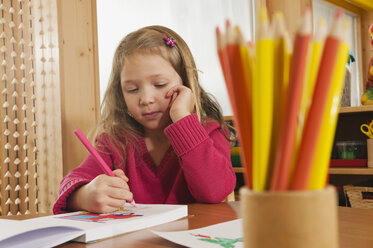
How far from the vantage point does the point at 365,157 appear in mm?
1806

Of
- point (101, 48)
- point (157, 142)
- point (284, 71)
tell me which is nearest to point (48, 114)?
point (101, 48)

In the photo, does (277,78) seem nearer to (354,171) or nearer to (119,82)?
(119,82)

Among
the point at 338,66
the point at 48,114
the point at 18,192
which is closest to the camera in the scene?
the point at 338,66

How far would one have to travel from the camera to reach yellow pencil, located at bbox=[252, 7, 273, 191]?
0.68 ft

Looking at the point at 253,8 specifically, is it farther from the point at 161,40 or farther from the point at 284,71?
the point at 284,71

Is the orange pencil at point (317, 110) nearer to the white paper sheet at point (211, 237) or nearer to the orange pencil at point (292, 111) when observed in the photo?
the orange pencil at point (292, 111)

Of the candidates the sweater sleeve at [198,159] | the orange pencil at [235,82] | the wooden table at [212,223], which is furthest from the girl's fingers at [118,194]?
the orange pencil at [235,82]

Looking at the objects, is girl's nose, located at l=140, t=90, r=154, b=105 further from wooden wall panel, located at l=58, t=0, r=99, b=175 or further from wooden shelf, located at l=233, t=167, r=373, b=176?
wooden shelf, located at l=233, t=167, r=373, b=176

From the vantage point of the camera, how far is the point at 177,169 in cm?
112

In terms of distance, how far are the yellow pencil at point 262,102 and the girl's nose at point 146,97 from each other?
32.9 inches

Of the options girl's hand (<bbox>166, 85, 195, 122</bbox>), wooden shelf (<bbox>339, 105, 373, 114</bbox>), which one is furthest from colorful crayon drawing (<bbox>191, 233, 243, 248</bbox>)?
wooden shelf (<bbox>339, 105, 373, 114</bbox>)

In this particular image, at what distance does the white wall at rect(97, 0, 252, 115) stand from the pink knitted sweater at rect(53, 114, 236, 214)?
95 centimetres

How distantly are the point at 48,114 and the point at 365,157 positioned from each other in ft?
4.75

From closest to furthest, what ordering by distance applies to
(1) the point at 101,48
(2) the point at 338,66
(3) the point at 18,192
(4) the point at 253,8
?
1. (2) the point at 338,66
2. (3) the point at 18,192
3. (1) the point at 101,48
4. (4) the point at 253,8
